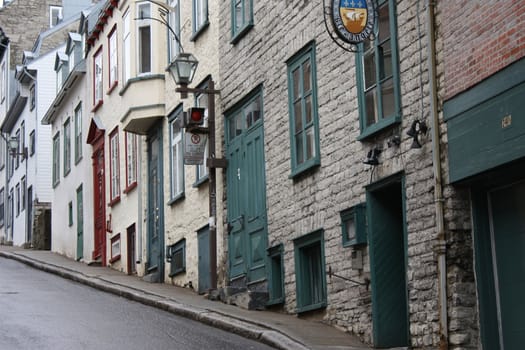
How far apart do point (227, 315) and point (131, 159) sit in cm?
1120

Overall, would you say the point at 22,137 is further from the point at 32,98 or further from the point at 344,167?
the point at 344,167

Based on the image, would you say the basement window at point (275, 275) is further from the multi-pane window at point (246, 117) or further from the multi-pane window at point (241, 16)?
the multi-pane window at point (241, 16)

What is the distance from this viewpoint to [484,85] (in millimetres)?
11930

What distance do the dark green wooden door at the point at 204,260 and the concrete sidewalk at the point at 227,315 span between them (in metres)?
0.28

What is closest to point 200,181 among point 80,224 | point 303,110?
point 303,110

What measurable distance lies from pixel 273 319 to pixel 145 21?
11235 mm

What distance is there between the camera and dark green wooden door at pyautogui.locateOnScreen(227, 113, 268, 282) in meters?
18.4

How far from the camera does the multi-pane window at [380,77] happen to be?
45.0 feet

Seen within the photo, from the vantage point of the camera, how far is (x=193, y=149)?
2078 centimetres

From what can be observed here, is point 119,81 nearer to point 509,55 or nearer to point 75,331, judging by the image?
point 75,331

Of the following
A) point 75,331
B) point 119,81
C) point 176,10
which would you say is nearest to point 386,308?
point 75,331

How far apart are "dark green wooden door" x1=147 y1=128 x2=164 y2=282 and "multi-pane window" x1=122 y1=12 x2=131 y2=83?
5.49 feet

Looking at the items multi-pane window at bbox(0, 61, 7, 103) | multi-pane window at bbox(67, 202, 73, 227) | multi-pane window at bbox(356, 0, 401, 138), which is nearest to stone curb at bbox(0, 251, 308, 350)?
multi-pane window at bbox(356, 0, 401, 138)

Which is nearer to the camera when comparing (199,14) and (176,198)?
(199,14)
